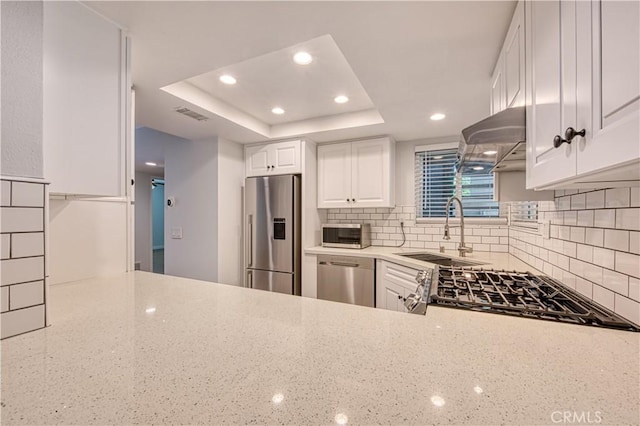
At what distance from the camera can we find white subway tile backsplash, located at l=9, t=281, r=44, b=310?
0.75 m

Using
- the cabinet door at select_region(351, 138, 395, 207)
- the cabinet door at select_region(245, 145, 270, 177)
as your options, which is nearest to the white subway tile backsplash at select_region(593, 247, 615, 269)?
the cabinet door at select_region(351, 138, 395, 207)

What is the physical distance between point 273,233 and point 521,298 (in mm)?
2437

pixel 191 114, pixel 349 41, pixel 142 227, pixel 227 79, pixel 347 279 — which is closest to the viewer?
pixel 349 41

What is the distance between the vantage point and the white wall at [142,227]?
229 inches

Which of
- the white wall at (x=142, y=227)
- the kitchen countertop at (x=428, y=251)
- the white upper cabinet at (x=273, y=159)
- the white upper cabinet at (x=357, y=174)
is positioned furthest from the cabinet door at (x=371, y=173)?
the white wall at (x=142, y=227)

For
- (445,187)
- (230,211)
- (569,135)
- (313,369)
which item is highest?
(445,187)

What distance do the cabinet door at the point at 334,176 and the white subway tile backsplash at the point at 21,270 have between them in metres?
2.67

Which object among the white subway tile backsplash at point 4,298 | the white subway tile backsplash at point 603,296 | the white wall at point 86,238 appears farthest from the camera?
the white wall at point 86,238

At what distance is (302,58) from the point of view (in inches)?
69.9

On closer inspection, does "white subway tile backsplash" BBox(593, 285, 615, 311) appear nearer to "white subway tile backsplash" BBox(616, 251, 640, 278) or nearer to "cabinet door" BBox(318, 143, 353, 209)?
"white subway tile backsplash" BBox(616, 251, 640, 278)

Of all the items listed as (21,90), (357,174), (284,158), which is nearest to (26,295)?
(21,90)

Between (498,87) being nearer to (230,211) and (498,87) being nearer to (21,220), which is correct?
(21,220)

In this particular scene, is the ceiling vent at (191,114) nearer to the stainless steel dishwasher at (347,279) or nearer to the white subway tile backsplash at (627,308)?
the stainless steel dishwasher at (347,279)

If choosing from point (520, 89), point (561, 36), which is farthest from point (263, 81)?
point (561, 36)
